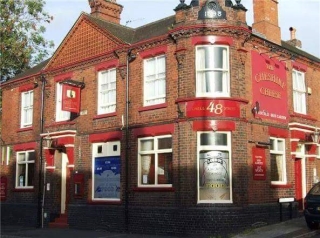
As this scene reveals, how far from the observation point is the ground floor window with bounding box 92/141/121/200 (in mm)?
19641

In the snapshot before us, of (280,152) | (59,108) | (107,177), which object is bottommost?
(107,177)

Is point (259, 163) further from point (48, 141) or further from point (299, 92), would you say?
point (48, 141)

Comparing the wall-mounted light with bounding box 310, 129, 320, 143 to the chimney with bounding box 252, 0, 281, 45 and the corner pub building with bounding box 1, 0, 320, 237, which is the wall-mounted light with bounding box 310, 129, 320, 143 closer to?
the corner pub building with bounding box 1, 0, 320, 237

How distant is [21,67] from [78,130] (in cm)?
1335

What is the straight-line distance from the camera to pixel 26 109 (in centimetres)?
2509

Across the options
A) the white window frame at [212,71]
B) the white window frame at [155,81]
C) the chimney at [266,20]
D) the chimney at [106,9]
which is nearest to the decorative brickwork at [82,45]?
the chimney at [106,9]

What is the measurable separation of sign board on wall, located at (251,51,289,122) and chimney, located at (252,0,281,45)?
5.21 ft

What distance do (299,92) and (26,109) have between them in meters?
13.8

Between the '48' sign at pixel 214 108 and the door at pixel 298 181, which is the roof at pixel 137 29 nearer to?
the '48' sign at pixel 214 108

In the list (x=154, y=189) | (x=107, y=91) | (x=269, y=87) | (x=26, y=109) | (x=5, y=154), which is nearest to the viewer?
(x=154, y=189)

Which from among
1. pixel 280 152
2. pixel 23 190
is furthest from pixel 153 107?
pixel 23 190

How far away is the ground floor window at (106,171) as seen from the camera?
19641mm

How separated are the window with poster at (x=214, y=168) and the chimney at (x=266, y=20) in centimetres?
619

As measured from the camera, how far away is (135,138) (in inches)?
752
